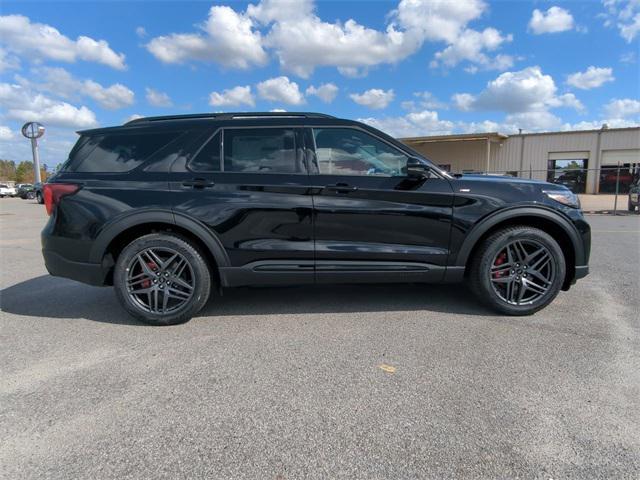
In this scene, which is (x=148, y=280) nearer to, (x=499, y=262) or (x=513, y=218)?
(x=499, y=262)

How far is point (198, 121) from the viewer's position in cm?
377

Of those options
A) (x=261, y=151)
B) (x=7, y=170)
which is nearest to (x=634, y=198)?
(x=261, y=151)

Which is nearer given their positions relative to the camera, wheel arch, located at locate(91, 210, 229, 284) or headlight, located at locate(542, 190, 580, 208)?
wheel arch, located at locate(91, 210, 229, 284)

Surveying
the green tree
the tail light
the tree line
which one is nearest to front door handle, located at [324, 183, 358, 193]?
the tail light

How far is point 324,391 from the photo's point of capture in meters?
2.56

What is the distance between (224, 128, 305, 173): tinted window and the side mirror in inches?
38.0

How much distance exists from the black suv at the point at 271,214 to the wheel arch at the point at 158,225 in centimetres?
1

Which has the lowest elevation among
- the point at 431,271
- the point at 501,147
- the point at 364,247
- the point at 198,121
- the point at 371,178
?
the point at 431,271

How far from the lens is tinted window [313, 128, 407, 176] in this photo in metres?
3.69

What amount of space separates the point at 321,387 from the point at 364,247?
144 centimetres

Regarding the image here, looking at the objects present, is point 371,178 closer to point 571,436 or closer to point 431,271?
point 431,271

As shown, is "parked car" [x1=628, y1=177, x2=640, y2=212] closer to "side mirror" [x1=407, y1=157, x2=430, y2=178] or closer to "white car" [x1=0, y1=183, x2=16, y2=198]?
"side mirror" [x1=407, y1=157, x2=430, y2=178]

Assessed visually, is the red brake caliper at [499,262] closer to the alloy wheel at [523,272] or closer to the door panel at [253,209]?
the alloy wheel at [523,272]

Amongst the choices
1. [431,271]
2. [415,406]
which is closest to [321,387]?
[415,406]
